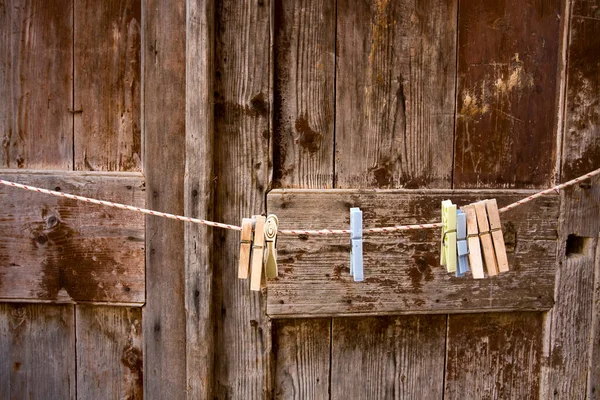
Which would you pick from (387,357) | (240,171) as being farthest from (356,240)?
(387,357)

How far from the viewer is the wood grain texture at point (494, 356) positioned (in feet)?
4.72

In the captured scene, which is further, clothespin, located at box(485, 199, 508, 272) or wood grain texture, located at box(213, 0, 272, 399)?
wood grain texture, located at box(213, 0, 272, 399)

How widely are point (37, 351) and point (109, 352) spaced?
0.21 meters

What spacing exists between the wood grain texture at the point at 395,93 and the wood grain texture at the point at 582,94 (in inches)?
13.6

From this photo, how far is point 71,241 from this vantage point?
1.33 m

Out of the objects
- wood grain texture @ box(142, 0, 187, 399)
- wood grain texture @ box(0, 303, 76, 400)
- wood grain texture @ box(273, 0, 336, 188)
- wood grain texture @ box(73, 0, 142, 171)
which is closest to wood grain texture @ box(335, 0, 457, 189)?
wood grain texture @ box(273, 0, 336, 188)

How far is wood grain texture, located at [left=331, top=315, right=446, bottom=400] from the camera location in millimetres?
1408

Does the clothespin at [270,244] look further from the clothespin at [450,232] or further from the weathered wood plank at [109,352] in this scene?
the weathered wood plank at [109,352]

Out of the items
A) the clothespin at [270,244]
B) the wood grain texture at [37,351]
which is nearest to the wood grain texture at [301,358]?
the clothespin at [270,244]

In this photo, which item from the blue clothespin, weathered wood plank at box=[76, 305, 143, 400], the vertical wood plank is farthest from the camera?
weathered wood plank at box=[76, 305, 143, 400]

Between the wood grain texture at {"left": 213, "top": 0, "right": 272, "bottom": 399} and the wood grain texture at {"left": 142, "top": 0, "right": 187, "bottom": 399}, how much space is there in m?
0.10

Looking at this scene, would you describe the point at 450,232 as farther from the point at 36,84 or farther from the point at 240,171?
the point at 36,84

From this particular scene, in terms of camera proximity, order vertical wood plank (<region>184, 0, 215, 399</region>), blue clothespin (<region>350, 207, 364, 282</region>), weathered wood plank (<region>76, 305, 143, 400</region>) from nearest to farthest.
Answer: blue clothespin (<region>350, 207, 364, 282</region>) → vertical wood plank (<region>184, 0, 215, 399</region>) → weathered wood plank (<region>76, 305, 143, 400</region>)

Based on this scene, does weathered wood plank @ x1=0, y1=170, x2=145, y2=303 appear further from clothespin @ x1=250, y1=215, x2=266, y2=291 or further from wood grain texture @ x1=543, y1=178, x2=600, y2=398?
wood grain texture @ x1=543, y1=178, x2=600, y2=398
